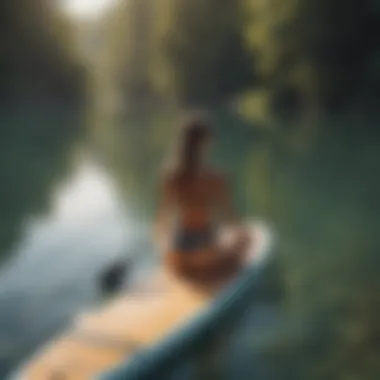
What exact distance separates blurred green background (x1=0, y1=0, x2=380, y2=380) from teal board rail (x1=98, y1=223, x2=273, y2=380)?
64mm

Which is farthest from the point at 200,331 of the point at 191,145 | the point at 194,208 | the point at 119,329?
the point at 191,145

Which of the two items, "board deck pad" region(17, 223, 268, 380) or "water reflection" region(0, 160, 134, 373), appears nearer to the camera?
"board deck pad" region(17, 223, 268, 380)

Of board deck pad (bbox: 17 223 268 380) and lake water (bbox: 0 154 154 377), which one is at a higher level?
lake water (bbox: 0 154 154 377)

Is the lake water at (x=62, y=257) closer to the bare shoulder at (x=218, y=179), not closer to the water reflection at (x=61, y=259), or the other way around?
the water reflection at (x=61, y=259)

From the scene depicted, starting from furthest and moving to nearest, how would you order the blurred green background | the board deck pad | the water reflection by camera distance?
the blurred green background
the water reflection
the board deck pad

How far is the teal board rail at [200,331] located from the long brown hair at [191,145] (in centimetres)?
23

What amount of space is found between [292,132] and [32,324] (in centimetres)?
73

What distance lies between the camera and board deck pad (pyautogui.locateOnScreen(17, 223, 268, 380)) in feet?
5.97

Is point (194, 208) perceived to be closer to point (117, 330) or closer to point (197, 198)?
point (197, 198)

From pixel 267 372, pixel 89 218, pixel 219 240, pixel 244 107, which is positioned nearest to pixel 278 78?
pixel 244 107

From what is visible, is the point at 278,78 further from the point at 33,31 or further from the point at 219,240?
the point at 33,31

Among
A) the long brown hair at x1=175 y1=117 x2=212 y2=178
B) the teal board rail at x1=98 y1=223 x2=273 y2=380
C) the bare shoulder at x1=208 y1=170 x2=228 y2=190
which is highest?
the long brown hair at x1=175 y1=117 x2=212 y2=178

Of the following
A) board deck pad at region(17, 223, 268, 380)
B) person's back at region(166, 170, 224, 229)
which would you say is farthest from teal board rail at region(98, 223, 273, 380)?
person's back at region(166, 170, 224, 229)

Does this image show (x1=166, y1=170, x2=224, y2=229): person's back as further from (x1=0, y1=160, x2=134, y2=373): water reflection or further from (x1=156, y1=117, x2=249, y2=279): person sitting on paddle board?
(x1=0, y1=160, x2=134, y2=373): water reflection
